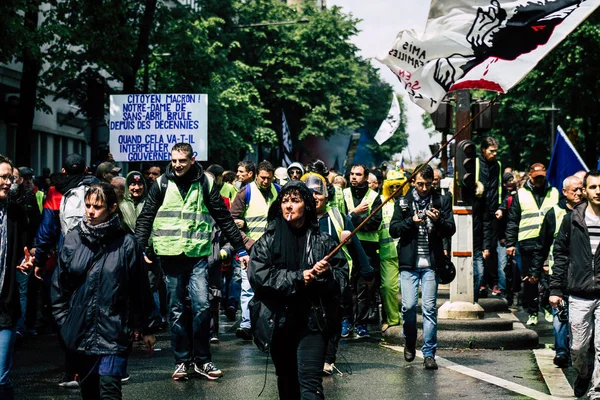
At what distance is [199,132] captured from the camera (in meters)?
17.4

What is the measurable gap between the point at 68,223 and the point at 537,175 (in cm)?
636

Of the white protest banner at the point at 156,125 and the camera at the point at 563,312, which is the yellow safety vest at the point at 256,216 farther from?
the white protest banner at the point at 156,125

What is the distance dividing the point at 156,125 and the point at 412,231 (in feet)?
26.5

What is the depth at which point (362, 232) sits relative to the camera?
12578 millimetres

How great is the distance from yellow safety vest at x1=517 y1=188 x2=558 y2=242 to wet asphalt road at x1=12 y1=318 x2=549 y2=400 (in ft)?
8.94

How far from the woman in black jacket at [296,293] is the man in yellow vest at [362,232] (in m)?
5.67

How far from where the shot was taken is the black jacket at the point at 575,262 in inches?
320

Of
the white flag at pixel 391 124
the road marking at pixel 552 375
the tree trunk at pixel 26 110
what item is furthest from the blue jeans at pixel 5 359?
the white flag at pixel 391 124

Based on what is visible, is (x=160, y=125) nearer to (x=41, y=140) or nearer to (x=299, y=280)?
(x=299, y=280)

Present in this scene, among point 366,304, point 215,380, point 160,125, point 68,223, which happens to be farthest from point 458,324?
point 160,125

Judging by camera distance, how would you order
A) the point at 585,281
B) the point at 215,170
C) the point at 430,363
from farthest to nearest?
1. the point at 215,170
2. the point at 430,363
3. the point at 585,281

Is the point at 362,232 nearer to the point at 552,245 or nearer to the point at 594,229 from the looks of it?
the point at 552,245

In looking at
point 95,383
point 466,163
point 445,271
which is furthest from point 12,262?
point 466,163

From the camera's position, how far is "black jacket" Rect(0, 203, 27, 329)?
6703mm
